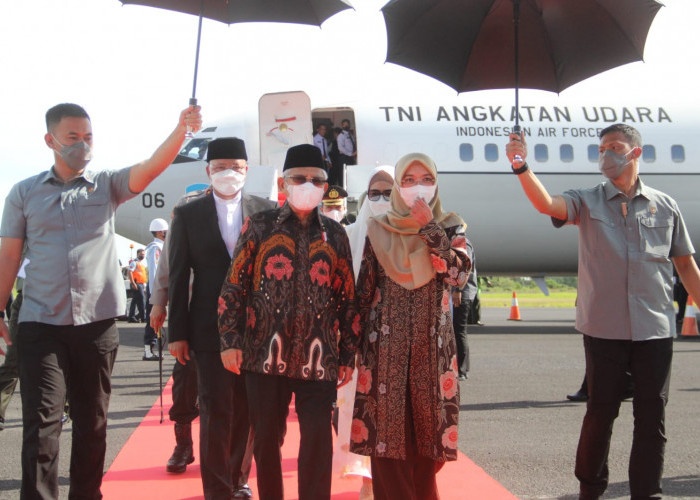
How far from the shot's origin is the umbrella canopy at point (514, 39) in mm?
4926

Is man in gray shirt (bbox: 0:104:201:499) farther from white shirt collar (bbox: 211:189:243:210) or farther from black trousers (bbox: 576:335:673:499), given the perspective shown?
black trousers (bbox: 576:335:673:499)

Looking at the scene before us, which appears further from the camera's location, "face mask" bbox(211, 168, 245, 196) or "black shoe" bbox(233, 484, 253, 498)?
"black shoe" bbox(233, 484, 253, 498)

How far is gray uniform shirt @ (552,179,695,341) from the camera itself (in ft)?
14.6

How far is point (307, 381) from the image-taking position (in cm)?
390

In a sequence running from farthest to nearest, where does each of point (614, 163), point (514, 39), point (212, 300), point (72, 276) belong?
1. point (514, 39)
2. point (614, 163)
3. point (212, 300)
4. point (72, 276)

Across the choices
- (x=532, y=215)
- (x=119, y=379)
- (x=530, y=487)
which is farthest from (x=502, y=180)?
(x=530, y=487)

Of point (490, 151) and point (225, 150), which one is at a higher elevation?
point (490, 151)

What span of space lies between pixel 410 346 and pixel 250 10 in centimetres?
218

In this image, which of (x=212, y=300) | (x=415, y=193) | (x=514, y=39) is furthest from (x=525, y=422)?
(x=415, y=193)

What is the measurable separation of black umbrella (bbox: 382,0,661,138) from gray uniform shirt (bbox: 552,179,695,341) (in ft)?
2.98

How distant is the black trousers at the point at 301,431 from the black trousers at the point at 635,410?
1.46 m

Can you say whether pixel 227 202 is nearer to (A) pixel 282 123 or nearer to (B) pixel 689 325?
(A) pixel 282 123

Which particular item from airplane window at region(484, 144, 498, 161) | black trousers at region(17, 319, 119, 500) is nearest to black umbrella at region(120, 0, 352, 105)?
black trousers at region(17, 319, 119, 500)

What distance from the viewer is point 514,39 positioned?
4.99 metres
